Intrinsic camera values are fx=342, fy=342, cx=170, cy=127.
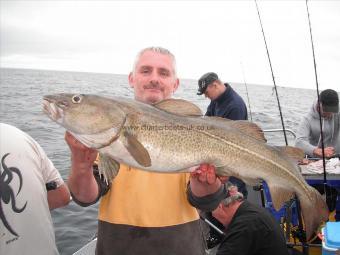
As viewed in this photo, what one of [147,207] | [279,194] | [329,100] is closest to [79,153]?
[147,207]

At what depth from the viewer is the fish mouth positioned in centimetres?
257

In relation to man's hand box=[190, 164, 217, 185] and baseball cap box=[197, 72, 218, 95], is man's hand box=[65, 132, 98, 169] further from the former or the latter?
baseball cap box=[197, 72, 218, 95]

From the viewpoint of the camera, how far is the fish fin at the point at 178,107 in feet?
9.46

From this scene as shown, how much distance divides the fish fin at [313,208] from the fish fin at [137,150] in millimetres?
1631

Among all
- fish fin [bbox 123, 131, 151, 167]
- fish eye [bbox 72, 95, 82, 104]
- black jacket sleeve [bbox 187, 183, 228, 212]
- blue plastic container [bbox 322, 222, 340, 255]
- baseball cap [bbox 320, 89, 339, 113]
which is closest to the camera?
fish fin [bbox 123, 131, 151, 167]

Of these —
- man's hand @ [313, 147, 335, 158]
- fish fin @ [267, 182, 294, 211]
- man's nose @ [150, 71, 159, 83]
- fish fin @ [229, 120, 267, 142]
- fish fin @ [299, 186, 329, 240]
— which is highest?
man's nose @ [150, 71, 159, 83]

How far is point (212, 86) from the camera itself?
24.6 feet

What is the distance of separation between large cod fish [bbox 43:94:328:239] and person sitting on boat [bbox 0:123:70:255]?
334 mm

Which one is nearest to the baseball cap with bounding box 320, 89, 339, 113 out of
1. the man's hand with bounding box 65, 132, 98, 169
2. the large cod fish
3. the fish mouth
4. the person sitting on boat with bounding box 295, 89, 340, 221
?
the person sitting on boat with bounding box 295, 89, 340, 221

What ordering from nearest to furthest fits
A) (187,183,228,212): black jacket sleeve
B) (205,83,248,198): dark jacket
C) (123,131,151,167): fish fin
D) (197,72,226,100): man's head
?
(123,131,151,167): fish fin → (187,183,228,212): black jacket sleeve → (205,83,248,198): dark jacket → (197,72,226,100): man's head

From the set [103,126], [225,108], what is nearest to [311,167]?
[225,108]

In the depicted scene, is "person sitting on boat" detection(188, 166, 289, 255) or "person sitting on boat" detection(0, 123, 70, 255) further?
"person sitting on boat" detection(188, 166, 289, 255)

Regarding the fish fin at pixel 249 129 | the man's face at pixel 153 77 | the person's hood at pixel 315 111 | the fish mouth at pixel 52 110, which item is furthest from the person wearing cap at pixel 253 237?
the person's hood at pixel 315 111

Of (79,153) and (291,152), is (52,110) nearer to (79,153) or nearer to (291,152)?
(79,153)
